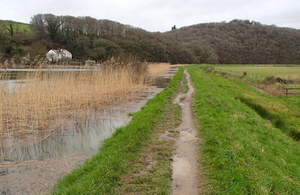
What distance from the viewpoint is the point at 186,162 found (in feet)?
15.3

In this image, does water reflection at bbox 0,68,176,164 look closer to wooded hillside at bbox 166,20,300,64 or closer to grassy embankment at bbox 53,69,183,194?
grassy embankment at bbox 53,69,183,194

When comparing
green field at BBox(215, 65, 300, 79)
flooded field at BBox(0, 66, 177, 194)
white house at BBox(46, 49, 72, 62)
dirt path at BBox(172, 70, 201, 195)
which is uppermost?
white house at BBox(46, 49, 72, 62)

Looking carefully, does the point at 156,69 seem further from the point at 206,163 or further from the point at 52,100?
the point at 206,163

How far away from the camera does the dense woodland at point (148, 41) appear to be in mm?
55406

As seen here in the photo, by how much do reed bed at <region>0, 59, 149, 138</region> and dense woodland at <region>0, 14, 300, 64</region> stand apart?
62.0 ft

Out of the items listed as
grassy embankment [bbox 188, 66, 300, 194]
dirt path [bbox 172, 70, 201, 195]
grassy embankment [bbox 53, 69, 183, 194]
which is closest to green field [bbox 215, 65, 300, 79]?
grassy embankment [bbox 188, 66, 300, 194]

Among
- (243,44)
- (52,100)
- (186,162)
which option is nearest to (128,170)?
(186,162)

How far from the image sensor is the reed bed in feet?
25.7

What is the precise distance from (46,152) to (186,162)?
3969 millimetres

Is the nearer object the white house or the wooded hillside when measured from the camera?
the white house

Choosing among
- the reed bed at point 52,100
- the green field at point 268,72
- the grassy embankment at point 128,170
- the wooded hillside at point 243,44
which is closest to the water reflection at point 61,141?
the reed bed at point 52,100

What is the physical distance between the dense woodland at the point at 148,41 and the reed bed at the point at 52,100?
18.9 metres

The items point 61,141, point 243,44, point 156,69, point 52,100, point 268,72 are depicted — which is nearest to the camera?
point 61,141

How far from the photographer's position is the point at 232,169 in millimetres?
4117
